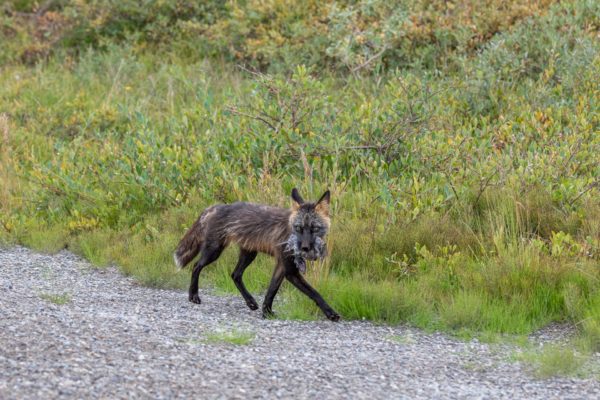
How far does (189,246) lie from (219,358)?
2975 mm

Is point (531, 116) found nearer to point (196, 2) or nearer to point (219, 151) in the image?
point (219, 151)

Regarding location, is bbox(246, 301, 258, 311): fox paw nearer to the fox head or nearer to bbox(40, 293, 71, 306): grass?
the fox head

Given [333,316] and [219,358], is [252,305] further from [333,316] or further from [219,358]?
[219,358]

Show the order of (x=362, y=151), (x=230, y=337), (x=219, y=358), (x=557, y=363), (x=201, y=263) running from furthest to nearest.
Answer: (x=362, y=151)
(x=201, y=263)
(x=230, y=337)
(x=557, y=363)
(x=219, y=358)

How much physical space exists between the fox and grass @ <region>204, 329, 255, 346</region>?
1.09 m

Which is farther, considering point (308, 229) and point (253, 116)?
point (253, 116)

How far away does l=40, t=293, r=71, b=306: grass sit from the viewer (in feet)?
26.1

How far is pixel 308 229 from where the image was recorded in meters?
8.00

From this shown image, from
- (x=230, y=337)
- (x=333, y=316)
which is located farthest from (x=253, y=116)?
(x=230, y=337)

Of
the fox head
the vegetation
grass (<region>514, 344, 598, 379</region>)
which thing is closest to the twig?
the vegetation

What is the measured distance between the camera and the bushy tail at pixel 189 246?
915cm

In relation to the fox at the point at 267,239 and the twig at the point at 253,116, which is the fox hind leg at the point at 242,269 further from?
the twig at the point at 253,116

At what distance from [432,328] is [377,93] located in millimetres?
7070

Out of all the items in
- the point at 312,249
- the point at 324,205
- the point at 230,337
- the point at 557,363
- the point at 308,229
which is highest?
the point at 324,205
